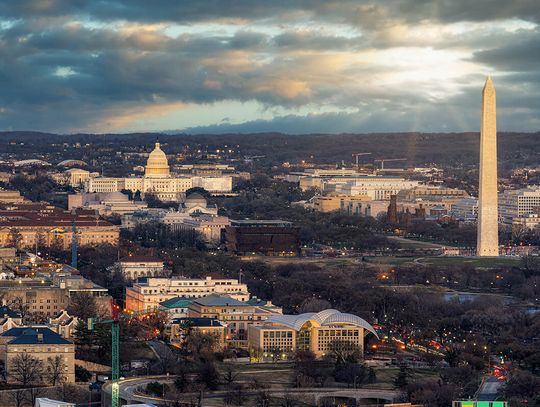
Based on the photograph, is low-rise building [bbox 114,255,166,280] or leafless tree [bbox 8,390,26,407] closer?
leafless tree [bbox 8,390,26,407]

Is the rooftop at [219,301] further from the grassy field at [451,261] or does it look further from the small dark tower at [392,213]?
the small dark tower at [392,213]

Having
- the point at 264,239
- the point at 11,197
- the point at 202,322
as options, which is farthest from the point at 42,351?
the point at 11,197

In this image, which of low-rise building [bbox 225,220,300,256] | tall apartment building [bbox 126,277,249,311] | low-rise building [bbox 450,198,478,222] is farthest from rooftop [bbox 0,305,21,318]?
low-rise building [bbox 450,198,478,222]

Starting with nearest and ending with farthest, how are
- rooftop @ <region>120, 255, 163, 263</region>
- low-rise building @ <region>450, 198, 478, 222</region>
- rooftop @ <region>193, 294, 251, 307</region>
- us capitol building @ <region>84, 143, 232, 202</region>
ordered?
rooftop @ <region>193, 294, 251, 307</region>
rooftop @ <region>120, 255, 163, 263</region>
low-rise building @ <region>450, 198, 478, 222</region>
us capitol building @ <region>84, 143, 232, 202</region>

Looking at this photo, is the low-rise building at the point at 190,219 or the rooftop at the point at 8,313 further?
the low-rise building at the point at 190,219

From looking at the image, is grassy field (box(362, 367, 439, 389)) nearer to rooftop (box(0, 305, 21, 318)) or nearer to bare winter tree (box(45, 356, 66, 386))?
bare winter tree (box(45, 356, 66, 386))

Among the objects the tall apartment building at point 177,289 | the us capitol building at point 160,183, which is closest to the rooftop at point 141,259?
the tall apartment building at point 177,289

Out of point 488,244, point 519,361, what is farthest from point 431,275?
point 519,361
